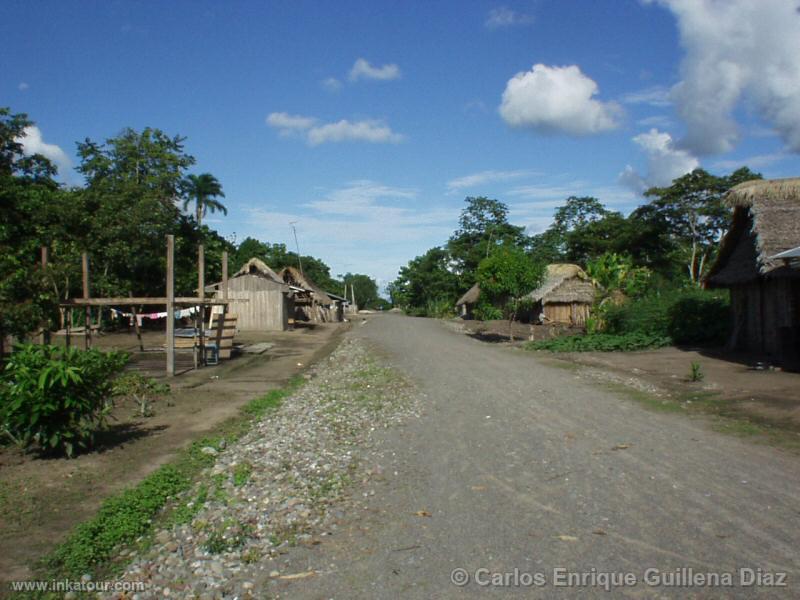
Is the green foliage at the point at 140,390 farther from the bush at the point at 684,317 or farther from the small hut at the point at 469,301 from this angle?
the small hut at the point at 469,301

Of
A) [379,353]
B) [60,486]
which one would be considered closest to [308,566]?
[60,486]

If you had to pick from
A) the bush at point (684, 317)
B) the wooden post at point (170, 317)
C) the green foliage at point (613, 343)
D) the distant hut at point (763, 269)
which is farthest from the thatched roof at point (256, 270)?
the distant hut at point (763, 269)

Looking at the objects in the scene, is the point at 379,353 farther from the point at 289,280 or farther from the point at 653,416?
A: the point at 289,280

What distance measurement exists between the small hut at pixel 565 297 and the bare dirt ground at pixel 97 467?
96.5ft

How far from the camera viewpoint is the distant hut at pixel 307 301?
51.3 metres

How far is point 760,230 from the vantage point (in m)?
17.4

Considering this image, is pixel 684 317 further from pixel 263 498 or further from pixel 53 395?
pixel 53 395

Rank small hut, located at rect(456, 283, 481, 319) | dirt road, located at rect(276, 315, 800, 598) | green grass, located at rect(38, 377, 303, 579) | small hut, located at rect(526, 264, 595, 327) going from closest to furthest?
dirt road, located at rect(276, 315, 800, 598)
green grass, located at rect(38, 377, 303, 579)
small hut, located at rect(526, 264, 595, 327)
small hut, located at rect(456, 283, 481, 319)

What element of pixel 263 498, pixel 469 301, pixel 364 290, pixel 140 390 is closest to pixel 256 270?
pixel 469 301

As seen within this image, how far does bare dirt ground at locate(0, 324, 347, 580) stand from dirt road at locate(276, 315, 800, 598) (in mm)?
2342

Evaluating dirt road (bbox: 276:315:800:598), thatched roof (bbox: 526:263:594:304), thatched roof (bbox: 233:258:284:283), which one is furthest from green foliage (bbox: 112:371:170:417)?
thatched roof (bbox: 526:263:594:304)

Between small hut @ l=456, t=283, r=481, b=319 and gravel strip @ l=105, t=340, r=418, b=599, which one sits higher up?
small hut @ l=456, t=283, r=481, b=319

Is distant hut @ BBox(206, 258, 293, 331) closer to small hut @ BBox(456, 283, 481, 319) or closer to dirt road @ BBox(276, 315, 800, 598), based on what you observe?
small hut @ BBox(456, 283, 481, 319)

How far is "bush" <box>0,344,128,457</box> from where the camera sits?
298 inches
